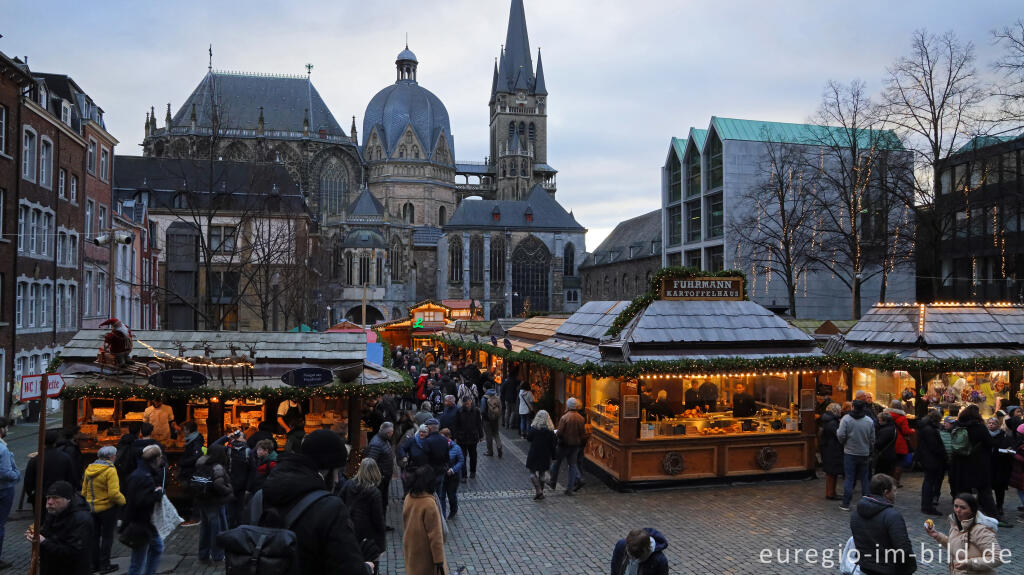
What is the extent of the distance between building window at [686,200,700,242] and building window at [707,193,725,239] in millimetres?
1563

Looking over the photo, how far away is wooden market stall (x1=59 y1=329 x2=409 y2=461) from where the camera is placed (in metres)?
10.6

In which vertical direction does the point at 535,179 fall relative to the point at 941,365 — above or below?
above

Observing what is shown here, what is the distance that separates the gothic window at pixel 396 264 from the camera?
7500 centimetres

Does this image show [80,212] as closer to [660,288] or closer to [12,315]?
[12,315]

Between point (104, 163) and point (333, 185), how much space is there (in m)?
51.9

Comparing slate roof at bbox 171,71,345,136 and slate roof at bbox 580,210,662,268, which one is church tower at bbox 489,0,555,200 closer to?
slate roof at bbox 580,210,662,268

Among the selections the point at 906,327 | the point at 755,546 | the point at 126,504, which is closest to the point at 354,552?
the point at 126,504

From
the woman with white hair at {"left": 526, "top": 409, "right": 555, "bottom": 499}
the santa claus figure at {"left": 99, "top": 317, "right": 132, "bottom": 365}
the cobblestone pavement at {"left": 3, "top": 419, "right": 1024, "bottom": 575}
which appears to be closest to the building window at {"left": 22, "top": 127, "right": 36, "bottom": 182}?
the santa claus figure at {"left": 99, "top": 317, "right": 132, "bottom": 365}

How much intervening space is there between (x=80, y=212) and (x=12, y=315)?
21.7ft

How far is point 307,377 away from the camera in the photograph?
417 inches

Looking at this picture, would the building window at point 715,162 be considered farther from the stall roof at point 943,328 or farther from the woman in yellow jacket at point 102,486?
the woman in yellow jacket at point 102,486

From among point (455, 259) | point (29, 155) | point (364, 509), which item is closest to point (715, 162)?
point (29, 155)

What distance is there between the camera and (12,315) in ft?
65.5

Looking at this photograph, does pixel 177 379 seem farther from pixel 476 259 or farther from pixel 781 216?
pixel 476 259
